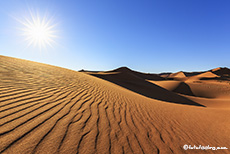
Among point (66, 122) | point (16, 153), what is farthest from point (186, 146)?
point (16, 153)

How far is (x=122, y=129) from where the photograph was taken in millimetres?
2336

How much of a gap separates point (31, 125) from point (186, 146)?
3016 mm

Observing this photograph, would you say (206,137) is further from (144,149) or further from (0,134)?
(0,134)

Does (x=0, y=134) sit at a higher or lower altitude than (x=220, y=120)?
higher

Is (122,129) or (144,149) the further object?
(122,129)

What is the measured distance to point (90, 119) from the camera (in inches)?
94.6

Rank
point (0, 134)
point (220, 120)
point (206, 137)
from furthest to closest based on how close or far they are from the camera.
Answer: point (220, 120), point (206, 137), point (0, 134)

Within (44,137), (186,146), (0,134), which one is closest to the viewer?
(0,134)

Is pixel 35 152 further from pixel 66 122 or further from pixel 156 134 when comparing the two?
pixel 156 134

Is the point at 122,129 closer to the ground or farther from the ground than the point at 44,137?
closer to the ground

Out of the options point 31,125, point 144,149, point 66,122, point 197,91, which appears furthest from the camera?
point 197,91

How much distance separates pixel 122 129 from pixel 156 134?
0.81 m

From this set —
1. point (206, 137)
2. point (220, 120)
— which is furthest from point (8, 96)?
point (220, 120)

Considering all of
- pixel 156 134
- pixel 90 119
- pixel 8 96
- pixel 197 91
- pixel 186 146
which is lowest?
pixel 197 91
